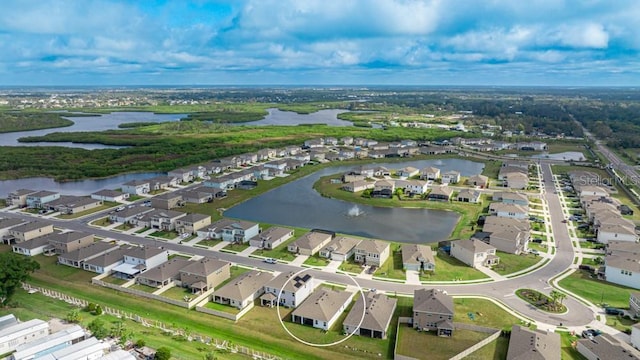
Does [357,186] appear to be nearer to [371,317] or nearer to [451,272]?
[451,272]

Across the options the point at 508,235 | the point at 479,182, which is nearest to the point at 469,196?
the point at 479,182

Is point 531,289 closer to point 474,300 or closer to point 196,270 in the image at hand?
point 474,300

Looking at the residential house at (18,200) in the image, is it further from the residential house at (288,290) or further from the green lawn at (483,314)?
the green lawn at (483,314)

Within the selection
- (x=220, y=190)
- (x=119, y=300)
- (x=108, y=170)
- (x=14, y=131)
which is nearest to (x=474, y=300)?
(x=119, y=300)

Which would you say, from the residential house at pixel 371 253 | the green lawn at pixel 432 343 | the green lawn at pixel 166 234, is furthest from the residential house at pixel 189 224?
the green lawn at pixel 432 343

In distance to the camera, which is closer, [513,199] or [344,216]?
[344,216]

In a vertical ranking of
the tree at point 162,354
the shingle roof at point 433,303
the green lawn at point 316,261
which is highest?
the shingle roof at point 433,303
